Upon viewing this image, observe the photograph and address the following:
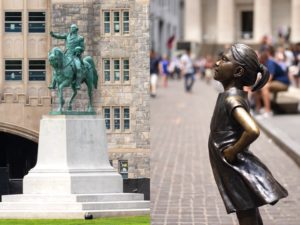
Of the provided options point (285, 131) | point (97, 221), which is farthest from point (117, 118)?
point (285, 131)

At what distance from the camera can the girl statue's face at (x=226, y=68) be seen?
24.6 feet

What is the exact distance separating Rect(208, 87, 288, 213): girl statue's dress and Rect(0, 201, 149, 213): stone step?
105 cm

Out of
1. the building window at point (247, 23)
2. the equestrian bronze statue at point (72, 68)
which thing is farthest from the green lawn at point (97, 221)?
the building window at point (247, 23)

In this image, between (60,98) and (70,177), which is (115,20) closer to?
(60,98)

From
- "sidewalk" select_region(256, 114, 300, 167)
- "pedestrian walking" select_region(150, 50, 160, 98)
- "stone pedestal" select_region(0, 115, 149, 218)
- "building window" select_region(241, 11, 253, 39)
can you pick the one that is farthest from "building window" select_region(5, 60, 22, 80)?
"building window" select_region(241, 11, 253, 39)

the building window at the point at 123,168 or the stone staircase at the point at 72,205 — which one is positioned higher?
the building window at the point at 123,168

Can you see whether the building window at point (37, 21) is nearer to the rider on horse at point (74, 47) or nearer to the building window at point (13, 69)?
the rider on horse at point (74, 47)

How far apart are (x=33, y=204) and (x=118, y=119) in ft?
3.08

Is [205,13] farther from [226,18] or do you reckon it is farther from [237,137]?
[237,137]

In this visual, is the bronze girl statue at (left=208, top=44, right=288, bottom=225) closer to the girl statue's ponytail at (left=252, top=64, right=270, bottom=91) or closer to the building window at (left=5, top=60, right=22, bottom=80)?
the girl statue's ponytail at (left=252, top=64, right=270, bottom=91)

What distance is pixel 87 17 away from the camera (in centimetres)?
832

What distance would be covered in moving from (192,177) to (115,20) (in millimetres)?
8781

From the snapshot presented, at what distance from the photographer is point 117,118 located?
27.6 ft

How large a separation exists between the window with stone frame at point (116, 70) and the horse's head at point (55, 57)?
13.7 inches
